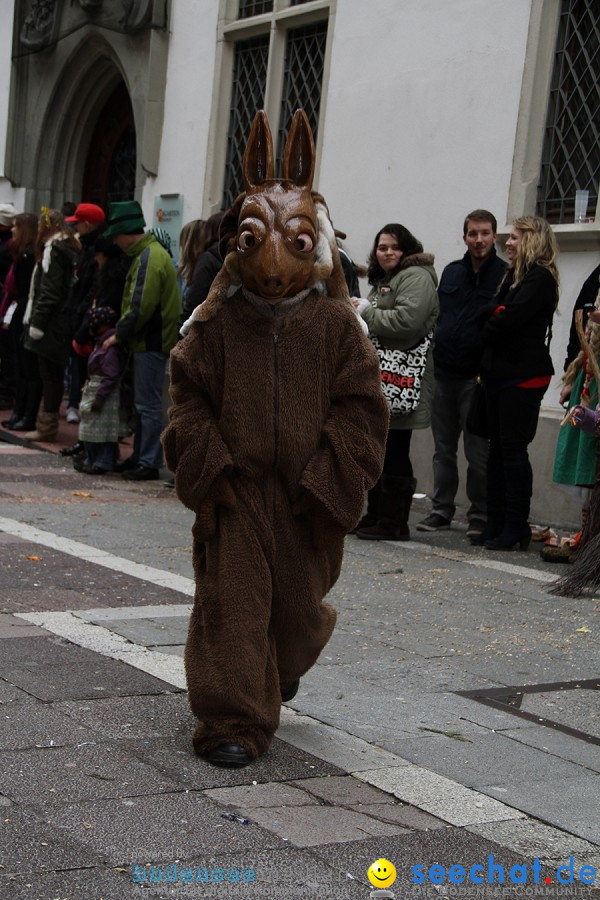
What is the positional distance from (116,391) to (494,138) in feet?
12.3

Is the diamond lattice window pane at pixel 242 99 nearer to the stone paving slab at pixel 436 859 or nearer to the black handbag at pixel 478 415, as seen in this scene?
the black handbag at pixel 478 415

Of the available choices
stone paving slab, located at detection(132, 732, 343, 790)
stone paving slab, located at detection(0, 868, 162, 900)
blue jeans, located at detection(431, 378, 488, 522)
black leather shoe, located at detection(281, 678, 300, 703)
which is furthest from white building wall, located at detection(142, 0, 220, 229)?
stone paving slab, located at detection(0, 868, 162, 900)

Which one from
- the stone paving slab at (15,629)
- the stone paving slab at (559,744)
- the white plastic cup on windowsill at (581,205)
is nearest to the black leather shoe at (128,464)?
the white plastic cup on windowsill at (581,205)

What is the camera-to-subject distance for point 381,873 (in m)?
3.59

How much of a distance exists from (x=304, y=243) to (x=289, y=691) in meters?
1.58

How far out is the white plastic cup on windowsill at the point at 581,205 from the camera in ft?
33.0

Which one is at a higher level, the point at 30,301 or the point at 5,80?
the point at 5,80

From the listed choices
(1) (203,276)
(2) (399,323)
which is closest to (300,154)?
(2) (399,323)

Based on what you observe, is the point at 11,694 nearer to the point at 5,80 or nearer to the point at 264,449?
the point at 264,449

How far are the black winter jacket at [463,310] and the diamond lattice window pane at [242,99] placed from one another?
16.6 feet

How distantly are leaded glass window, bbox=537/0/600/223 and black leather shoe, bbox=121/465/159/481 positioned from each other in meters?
3.86

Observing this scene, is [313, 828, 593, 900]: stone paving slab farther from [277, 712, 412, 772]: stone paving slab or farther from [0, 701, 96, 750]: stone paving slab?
[0, 701, 96, 750]: stone paving slab

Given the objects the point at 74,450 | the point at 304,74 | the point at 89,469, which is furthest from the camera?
the point at 304,74

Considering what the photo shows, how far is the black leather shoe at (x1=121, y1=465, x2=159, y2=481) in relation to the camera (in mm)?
11547
